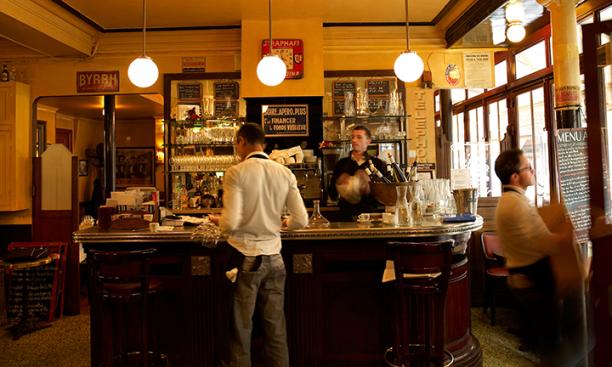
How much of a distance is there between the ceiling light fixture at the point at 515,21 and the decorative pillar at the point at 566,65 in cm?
65

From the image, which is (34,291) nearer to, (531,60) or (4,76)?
(4,76)

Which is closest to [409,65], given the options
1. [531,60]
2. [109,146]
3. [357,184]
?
[357,184]

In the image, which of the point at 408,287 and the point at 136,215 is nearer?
the point at 408,287

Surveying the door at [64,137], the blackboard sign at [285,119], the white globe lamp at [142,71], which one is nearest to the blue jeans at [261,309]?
the white globe lamp at [142,71]

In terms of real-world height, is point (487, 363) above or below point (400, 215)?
below

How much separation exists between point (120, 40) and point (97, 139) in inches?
226

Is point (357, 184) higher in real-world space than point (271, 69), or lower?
lower

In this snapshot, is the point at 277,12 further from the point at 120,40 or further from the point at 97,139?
the point at 97,139

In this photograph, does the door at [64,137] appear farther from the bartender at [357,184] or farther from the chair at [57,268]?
the bartender at [357,184]

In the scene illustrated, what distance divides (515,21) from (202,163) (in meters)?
3.79

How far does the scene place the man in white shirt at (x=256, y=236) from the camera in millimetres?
2732

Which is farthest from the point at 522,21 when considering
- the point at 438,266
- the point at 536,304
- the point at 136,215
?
the point at 136,215

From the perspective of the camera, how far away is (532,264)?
7.50 ft

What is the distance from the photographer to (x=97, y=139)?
10750mm
